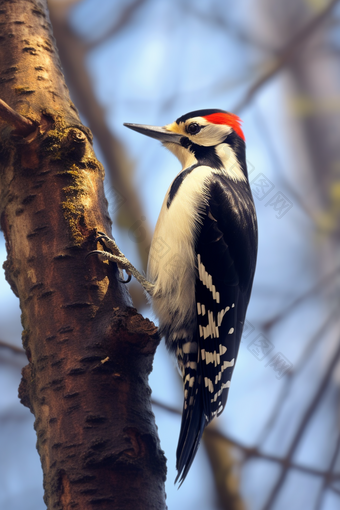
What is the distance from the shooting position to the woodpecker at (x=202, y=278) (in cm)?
182

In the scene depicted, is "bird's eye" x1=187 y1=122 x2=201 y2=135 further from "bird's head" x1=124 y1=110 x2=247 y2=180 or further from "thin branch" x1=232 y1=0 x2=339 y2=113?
"thin branch" x1=232 y1=0 x2=339 y2=113

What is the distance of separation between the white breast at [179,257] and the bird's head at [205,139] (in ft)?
1.34

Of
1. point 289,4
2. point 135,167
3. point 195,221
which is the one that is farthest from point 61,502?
point 289,4

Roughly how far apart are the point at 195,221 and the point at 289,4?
268cm

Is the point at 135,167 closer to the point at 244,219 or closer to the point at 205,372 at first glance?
the point at 244,219

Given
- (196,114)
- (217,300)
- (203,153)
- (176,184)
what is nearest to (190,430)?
(217,300)

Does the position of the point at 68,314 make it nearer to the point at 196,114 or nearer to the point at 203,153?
the point at 203,153

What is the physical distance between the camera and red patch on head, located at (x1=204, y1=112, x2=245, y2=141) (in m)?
2.55

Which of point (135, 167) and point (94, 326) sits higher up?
point (135, 167)

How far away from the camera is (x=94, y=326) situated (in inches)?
51.0

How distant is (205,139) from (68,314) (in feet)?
4.93

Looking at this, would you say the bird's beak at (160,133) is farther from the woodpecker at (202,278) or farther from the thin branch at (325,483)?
the thin branch at (325,483)

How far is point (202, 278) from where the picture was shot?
1930 millimetres

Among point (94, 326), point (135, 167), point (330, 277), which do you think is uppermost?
point (135, 167)
